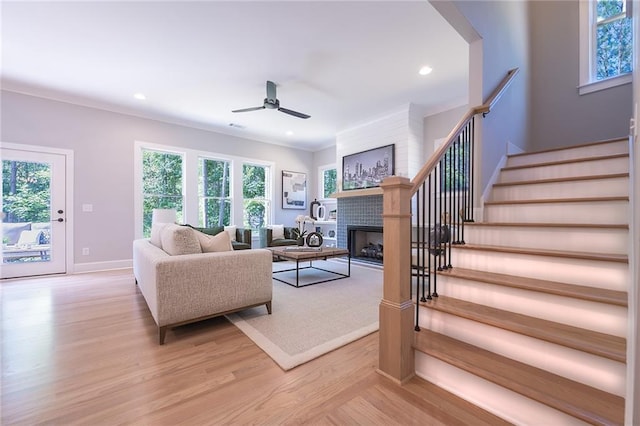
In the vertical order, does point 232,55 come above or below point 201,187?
above

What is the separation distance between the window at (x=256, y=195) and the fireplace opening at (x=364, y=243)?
90.9 inches

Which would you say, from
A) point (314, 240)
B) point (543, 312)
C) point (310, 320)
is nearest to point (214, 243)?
point (310, 320)

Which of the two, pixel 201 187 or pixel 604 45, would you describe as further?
pixel 201 187

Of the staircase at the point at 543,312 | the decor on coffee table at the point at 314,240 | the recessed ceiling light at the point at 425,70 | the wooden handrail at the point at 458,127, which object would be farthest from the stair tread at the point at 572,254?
the recessed ceiling light at the point at 425,70

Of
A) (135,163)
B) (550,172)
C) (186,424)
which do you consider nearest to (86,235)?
(135,163)

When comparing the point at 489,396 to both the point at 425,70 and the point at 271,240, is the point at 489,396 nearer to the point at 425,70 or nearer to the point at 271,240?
the point at 425,70

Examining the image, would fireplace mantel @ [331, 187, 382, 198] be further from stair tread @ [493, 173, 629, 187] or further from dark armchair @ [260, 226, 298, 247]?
stair tread @ [493, 173, 629, 187]

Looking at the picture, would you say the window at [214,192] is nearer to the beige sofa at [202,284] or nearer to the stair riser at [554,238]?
the beige sofa at [202,284]

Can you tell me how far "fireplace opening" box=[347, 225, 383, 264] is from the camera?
5352 millimetres

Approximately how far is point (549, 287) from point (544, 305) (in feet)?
0.35

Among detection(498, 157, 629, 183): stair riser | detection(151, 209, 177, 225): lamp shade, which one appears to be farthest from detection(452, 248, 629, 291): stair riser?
detection(151, 209, 177, 225): lamp shade

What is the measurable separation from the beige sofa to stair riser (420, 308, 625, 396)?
148cm

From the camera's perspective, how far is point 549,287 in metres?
1.51

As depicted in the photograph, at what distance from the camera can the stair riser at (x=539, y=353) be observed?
1.14 meters
